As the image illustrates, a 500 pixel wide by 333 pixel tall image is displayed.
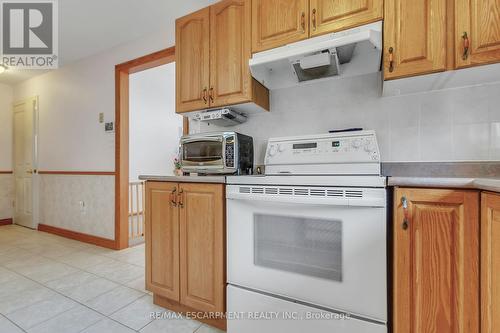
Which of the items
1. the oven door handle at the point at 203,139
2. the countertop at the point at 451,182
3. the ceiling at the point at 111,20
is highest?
the ceiling at the point at 111,20

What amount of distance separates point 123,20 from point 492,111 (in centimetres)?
307

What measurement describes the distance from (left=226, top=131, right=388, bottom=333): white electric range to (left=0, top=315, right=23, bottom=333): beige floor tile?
1.28 meters

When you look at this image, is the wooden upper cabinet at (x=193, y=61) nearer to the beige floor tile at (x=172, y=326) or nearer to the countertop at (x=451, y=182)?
the countertop at (x=451, y=182)

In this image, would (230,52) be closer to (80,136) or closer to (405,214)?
(405,214)

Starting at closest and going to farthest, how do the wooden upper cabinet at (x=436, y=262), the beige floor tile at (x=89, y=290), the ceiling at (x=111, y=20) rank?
the wooden upper cabinet at (x=436, y=262) → the beige floor tile at (x=89, y=290) → the ceiling at (x=111, y=20)

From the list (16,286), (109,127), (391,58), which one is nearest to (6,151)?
(109,127)

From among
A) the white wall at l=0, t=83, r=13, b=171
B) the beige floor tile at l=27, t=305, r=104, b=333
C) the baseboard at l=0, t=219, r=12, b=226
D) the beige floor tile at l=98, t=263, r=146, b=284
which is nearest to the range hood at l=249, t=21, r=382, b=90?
the beige floor tile at l=27, t=305, r=104, b=333

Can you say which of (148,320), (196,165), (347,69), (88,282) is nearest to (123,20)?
(196,165)

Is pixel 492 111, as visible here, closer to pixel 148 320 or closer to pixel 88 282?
pixel 148 320

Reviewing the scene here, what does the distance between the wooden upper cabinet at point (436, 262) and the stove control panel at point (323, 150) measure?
516mm

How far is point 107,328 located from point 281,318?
1076 millimetres

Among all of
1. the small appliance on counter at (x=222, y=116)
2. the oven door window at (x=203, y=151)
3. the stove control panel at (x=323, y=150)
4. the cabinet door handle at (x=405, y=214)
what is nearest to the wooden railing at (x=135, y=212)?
the oven door window at (x=203, y=151)

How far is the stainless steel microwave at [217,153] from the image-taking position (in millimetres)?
1580

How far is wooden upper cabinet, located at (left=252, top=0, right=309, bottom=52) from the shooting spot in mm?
1457
